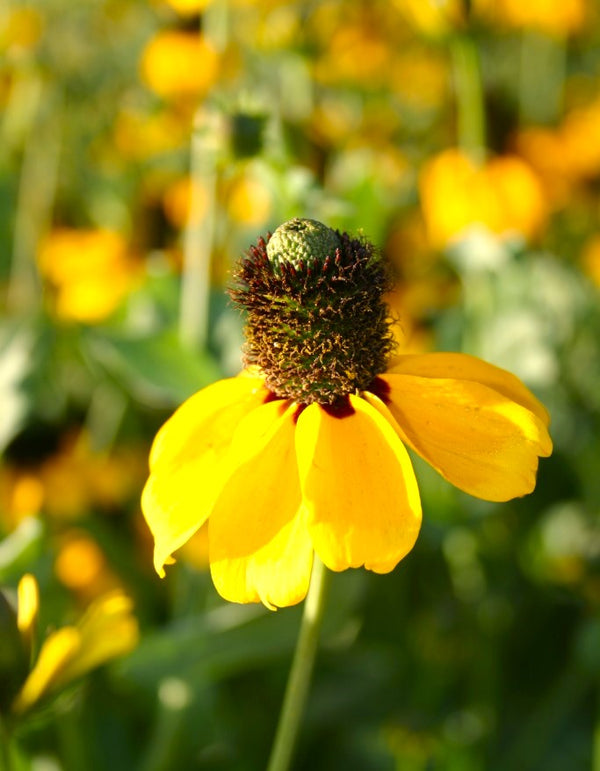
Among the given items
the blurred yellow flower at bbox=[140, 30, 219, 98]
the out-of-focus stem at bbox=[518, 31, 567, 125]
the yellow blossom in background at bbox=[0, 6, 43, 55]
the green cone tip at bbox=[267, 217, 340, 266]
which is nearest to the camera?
the green cone tip at bbox=[267, 217, 340, 266]

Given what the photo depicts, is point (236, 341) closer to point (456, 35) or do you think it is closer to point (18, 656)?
point (456, 35)

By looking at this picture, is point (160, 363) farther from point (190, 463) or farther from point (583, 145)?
point (583, 145)

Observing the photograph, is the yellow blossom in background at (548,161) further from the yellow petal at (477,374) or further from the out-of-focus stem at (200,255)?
the yellow petal at (477,374)

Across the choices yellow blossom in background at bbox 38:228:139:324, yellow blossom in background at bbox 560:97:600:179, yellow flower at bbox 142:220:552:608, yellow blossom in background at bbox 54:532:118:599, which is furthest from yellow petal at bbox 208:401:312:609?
yellow blossom in background at bbox 560:97:600:179

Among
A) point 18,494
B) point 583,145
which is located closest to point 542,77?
point 583,145

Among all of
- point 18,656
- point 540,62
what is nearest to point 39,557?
point 18,656

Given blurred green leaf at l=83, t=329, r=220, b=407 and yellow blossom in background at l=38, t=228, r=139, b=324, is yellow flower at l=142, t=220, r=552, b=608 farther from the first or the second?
yellow blossom in background at l=38, t=228, r=139, b=324
